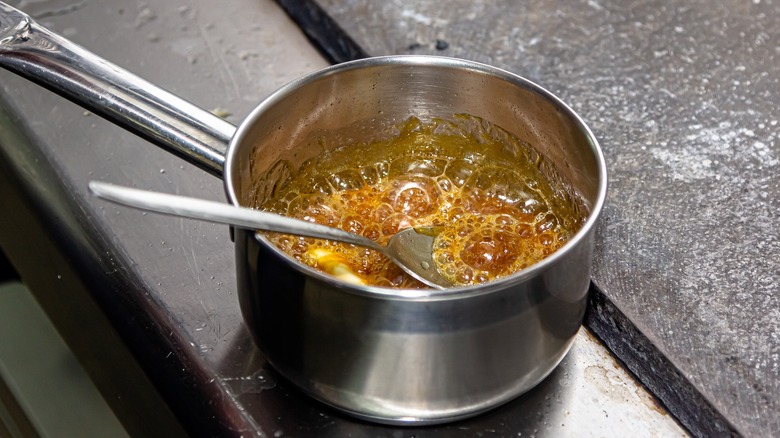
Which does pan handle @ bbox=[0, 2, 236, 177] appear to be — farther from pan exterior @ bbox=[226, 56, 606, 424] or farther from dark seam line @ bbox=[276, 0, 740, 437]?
dark seam line @ bbox=[276, 0, 740, 437]

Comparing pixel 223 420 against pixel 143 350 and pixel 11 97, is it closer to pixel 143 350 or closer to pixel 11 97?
pixel 143 350

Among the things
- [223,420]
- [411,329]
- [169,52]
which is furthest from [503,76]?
[169,52]

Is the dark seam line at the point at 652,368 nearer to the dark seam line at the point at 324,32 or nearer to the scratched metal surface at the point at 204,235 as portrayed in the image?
the scratched metal surface at the point at 204,235

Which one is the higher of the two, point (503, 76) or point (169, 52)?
point (503, 76)

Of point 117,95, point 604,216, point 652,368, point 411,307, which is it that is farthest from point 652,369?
point 117,95

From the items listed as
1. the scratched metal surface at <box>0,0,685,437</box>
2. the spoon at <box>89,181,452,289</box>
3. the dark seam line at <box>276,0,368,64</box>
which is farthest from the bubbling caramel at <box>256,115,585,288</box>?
the dark seam line at <box>276,0,368,64</box>

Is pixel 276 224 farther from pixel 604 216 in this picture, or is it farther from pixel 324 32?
pixel 324 32

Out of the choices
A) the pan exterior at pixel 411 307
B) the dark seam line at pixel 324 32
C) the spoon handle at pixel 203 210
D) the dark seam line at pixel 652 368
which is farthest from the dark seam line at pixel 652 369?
the dark seam line at pixel 324 32
